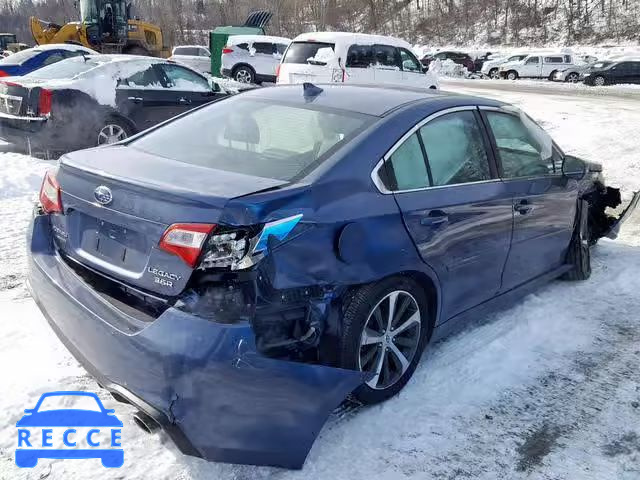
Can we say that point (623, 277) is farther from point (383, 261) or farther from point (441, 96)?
point (383, 261)

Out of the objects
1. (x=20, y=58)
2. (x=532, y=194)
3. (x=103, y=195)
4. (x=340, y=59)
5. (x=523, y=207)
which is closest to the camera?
(x=103, y=195)

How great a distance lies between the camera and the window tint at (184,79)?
390 inches

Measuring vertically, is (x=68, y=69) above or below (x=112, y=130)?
above

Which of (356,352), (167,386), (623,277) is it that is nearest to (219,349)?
(167,386)

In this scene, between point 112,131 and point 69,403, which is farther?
point 112,131

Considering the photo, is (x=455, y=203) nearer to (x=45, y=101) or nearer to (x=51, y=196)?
(x=51, y=196)

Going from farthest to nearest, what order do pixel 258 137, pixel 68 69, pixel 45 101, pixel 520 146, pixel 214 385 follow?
pixel 68 69 → pixel 45 101 → pixel 520 146 → pixel 258 137 → pixel 214 385

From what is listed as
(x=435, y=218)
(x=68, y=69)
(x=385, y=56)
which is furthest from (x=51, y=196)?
(x=385, y=56)

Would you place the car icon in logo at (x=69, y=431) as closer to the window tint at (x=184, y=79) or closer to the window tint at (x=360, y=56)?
the window tint at (x=184, y=79)

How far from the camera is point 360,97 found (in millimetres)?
3527

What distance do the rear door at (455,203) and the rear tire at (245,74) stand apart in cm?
2040

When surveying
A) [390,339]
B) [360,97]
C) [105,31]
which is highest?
[105,31]

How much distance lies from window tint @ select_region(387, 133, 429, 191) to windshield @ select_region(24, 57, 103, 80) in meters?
7.34

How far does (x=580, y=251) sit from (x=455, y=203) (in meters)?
1.99
